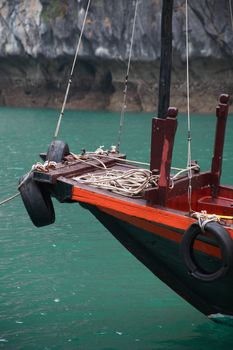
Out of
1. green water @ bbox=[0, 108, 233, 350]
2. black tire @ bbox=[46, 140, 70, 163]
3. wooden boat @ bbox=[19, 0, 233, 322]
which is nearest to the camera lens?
wooden boat @ bbox=[19, 0, 233, 322]

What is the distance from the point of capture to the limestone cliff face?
132ft

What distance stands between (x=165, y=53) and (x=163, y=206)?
7.57 ft

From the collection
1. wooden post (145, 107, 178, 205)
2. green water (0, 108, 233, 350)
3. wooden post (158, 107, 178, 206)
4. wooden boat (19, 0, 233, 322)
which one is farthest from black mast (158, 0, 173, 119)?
green water (0, 108, 233, 350)

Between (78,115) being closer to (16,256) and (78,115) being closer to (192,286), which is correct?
(16,256)

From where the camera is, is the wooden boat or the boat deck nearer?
the wooden boat

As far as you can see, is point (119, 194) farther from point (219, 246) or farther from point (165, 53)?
point (165, 53)

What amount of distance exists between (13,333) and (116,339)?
3.84 ft

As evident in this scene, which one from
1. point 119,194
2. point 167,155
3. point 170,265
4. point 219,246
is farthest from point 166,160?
point 170,265

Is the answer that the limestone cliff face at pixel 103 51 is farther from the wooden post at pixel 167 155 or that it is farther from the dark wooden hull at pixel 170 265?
the wooden post at pixel 167 155

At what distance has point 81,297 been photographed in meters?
8.57

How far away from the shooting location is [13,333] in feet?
24.2

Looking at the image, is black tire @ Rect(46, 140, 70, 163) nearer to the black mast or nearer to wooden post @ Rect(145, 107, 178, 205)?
the black mast

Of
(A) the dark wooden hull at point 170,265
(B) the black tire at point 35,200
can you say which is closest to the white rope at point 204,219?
(A) the dark wooden hull at point 170,265

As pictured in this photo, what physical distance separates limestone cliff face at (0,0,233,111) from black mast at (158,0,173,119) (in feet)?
107
